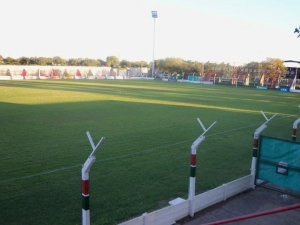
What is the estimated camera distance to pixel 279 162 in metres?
6.54

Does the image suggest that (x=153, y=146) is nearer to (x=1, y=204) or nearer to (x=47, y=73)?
(x=1, y=204)

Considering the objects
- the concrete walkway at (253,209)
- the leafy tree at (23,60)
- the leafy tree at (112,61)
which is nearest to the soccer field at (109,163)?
the concrete walkway at (253,209)

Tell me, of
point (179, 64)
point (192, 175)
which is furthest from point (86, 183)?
A: point (179, 64)

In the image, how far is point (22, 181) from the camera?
21.9 feet

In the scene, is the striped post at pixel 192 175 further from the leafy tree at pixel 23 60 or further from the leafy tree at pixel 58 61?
the leafy tree at pixel 58 61

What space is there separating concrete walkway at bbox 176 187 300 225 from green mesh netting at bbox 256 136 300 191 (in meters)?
0.28

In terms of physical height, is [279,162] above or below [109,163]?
above

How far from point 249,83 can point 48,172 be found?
5066 cm

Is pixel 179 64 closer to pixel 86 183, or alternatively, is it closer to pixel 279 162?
pixel 279 162

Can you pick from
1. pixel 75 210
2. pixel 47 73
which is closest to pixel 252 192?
pixel 75 210

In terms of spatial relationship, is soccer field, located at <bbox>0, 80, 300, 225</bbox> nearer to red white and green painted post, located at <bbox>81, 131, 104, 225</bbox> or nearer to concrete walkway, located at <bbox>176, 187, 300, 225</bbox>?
concrete walkway, located at <bbox>176, 187, 300, 225</bbox>

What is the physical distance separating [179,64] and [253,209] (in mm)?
75898

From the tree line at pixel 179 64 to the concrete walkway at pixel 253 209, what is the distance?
50287mm

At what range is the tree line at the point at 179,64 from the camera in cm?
5762
